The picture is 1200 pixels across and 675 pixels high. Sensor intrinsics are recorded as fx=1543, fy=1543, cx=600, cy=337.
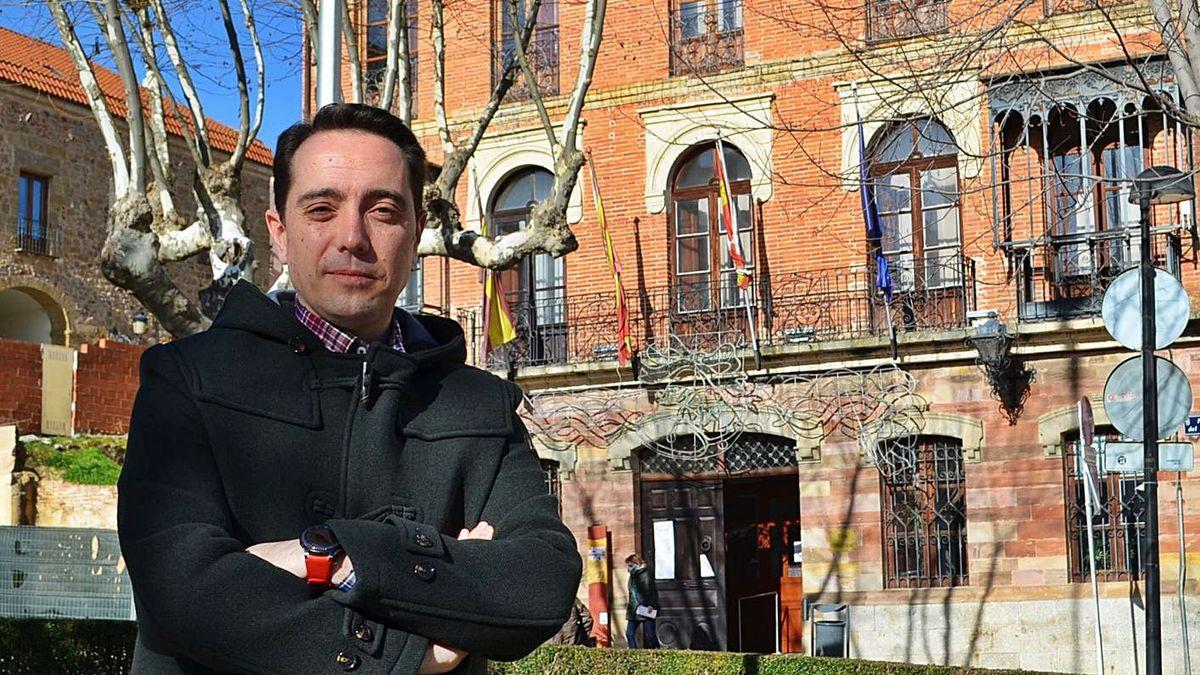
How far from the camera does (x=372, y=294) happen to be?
2432 millimetres

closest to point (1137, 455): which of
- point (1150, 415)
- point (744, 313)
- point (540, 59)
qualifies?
point (1150, 415)

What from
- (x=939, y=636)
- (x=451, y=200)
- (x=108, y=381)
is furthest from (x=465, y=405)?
(x=108, y=381)

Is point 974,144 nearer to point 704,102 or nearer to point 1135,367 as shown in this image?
point 704,102

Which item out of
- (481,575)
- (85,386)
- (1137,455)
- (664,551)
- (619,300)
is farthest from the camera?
(85,386)

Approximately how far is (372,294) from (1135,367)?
11.0 m

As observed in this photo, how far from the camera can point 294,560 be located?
2.16m

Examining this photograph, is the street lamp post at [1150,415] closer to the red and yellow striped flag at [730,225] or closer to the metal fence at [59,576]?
the metal fence at [59,576]

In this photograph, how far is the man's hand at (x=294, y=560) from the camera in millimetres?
2154

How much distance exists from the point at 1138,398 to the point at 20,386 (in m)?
20.5

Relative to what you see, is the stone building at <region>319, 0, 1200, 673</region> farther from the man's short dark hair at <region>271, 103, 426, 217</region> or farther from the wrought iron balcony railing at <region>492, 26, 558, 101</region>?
the man's short dark hair at <region>271, 103, 426, 217</region>

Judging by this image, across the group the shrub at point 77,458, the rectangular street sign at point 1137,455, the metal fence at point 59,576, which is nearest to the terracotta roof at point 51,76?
the shrub at point 77,458

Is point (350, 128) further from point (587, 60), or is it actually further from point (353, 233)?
point (587, 60)

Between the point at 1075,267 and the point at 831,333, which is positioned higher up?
the point at 1075,267

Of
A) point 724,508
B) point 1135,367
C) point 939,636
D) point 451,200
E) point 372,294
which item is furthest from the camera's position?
point 724,508
